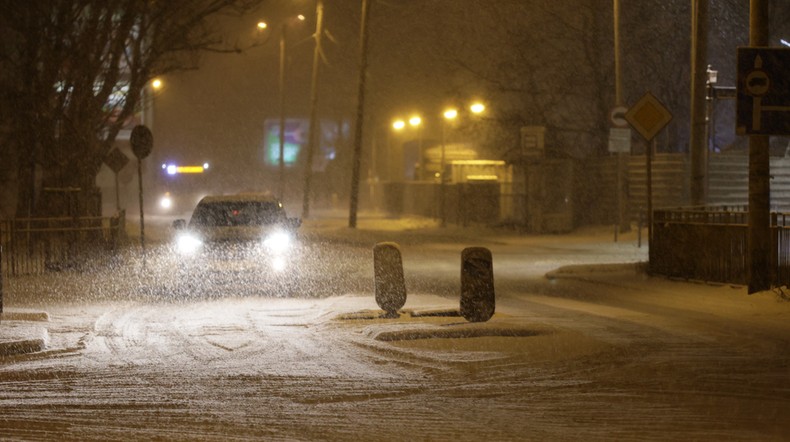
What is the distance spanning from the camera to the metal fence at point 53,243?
21.1 meters

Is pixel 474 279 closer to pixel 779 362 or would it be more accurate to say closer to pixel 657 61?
pixel 779 362

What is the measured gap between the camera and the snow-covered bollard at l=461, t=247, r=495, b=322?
12.8 m

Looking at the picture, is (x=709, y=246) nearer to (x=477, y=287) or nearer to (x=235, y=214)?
(x=477, y=287)

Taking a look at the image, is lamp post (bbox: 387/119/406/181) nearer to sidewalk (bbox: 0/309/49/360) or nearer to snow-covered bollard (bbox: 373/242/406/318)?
snow-covered bollard (bbox: 373/242/406/318)

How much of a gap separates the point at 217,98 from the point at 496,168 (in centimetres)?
5154

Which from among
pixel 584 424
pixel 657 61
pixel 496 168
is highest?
pixel 657 61

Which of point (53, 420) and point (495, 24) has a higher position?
point (495, 24)

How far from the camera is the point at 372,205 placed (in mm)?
64938

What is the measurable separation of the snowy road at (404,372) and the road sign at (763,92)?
252cm

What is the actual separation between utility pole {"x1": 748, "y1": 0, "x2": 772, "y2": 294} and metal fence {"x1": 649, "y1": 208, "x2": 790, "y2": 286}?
222 mm

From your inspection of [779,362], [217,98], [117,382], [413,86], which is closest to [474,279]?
[779,362]

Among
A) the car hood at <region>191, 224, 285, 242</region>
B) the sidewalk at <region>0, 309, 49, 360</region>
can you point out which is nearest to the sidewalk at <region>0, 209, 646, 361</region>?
the car hood at <region>191, 224, 285, 242</region>

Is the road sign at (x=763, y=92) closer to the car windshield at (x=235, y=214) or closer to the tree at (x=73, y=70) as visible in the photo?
the car windshield at (x=235, y=214)

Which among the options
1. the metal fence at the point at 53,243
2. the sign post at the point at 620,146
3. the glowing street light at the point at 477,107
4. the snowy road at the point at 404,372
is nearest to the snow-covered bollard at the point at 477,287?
the snowy road at the point at 404,372
